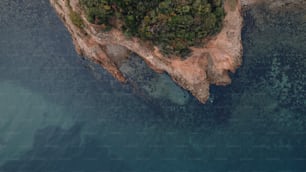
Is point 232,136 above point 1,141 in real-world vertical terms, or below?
below

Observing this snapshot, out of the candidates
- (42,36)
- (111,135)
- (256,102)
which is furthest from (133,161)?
(42,36)

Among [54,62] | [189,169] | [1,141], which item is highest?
[54,62]

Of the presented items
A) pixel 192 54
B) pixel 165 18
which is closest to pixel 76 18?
pixel 165 18

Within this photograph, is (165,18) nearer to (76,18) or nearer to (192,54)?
(192,54)

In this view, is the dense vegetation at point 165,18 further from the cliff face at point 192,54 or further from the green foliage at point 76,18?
the green foliage at point 76,18

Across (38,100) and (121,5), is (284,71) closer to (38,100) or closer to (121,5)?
(121,5)

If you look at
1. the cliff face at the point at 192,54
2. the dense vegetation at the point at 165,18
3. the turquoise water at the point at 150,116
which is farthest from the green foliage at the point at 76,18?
the turquoise water at the point at 150,116

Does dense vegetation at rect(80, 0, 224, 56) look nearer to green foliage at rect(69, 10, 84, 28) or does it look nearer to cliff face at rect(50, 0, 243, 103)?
cliff face at rect(50, 0, 243, 103)
